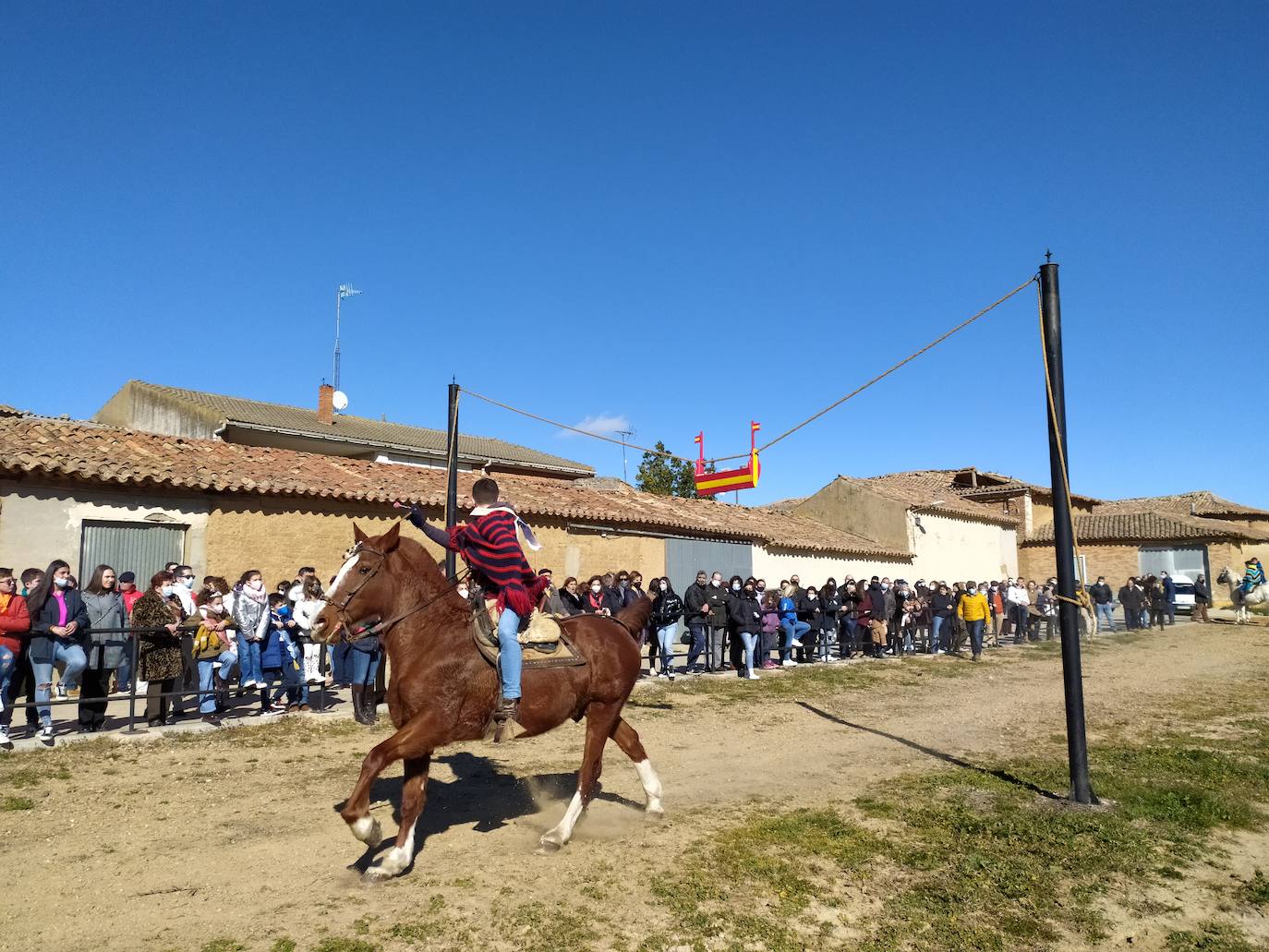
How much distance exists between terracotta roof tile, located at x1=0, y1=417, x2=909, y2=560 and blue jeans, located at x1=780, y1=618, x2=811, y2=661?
558 cm

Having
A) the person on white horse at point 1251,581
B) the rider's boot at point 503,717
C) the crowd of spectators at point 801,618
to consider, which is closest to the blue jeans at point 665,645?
the crowd of spectators at point 801,618

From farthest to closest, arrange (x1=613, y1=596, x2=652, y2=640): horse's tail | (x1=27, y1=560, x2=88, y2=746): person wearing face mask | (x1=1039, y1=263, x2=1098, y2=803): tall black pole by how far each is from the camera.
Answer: (x1=27, y1=560, x2=88, y2=746): person wearing face mask < (x1=613, y1=596, x2=652, y2=640): horse's tail < (x1=1039, y1=263, x2=1098, y2=803): tall black pole

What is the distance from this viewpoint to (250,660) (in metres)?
11.4

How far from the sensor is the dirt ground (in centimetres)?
483

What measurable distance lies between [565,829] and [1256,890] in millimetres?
4601

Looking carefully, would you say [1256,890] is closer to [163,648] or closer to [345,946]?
[345,946]

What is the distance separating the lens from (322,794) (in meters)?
7.53

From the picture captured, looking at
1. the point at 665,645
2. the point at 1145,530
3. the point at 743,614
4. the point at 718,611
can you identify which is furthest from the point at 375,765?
the point at 1145,530

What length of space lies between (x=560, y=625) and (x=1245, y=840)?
5.57 metres

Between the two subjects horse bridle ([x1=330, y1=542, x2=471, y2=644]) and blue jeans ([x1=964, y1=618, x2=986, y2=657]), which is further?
blue jeans ([x1=964, y1=618, x2=986, y2=657])

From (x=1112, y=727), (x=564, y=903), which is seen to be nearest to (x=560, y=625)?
(x=564, y=903)

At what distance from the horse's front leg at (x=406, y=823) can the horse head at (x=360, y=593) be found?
3.32ft

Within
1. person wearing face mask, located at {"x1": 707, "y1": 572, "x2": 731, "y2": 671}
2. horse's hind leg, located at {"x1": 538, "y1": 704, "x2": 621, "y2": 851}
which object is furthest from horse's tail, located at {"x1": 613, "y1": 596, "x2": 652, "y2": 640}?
person wearing face mask, located at {"x1": 707, "y1": 572, "x2": 731, "y2": 671}

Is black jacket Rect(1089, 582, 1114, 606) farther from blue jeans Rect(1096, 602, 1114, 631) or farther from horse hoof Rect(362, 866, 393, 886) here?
horse hoof Rect(362, 866, 393, 886)
